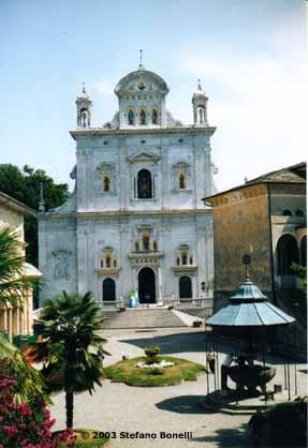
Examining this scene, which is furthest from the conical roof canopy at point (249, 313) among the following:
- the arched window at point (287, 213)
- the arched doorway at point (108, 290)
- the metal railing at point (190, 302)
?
the arched doorway at point (108, 290)

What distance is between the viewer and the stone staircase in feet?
59.5

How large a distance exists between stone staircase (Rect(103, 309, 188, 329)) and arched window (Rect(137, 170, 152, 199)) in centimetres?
564

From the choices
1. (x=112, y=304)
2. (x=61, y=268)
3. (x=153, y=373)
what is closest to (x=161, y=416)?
(x=153, y=373)

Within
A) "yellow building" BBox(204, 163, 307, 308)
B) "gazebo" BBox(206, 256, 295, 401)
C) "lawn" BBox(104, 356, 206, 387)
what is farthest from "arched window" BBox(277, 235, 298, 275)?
"gazebo" BBox(206, 256, 295, 401)

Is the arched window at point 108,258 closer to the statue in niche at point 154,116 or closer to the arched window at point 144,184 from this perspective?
the arched window at point 144,184

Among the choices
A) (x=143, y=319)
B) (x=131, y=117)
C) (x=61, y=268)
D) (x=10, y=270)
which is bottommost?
(x=143, y=319)

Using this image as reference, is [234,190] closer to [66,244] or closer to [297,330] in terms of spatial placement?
[297,330]

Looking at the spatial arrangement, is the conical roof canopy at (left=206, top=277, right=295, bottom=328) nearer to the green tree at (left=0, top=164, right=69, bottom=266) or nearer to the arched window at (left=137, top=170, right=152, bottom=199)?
the green tree at (left=0, top=164, right=69, bottom=266)

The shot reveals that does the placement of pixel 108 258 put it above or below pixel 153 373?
above

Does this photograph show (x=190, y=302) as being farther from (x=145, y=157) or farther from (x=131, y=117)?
(x=131, y=117)

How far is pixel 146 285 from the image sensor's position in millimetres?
24859

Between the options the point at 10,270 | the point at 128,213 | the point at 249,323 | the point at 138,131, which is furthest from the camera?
the point at 128,213

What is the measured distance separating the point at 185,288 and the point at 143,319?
18.7 ft

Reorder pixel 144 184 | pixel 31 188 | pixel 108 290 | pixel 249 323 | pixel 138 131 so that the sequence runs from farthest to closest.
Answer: pixel 144 184 < pixel 108 290 < pixel 138 131 < pixel 31 188 < pixel 249 323
